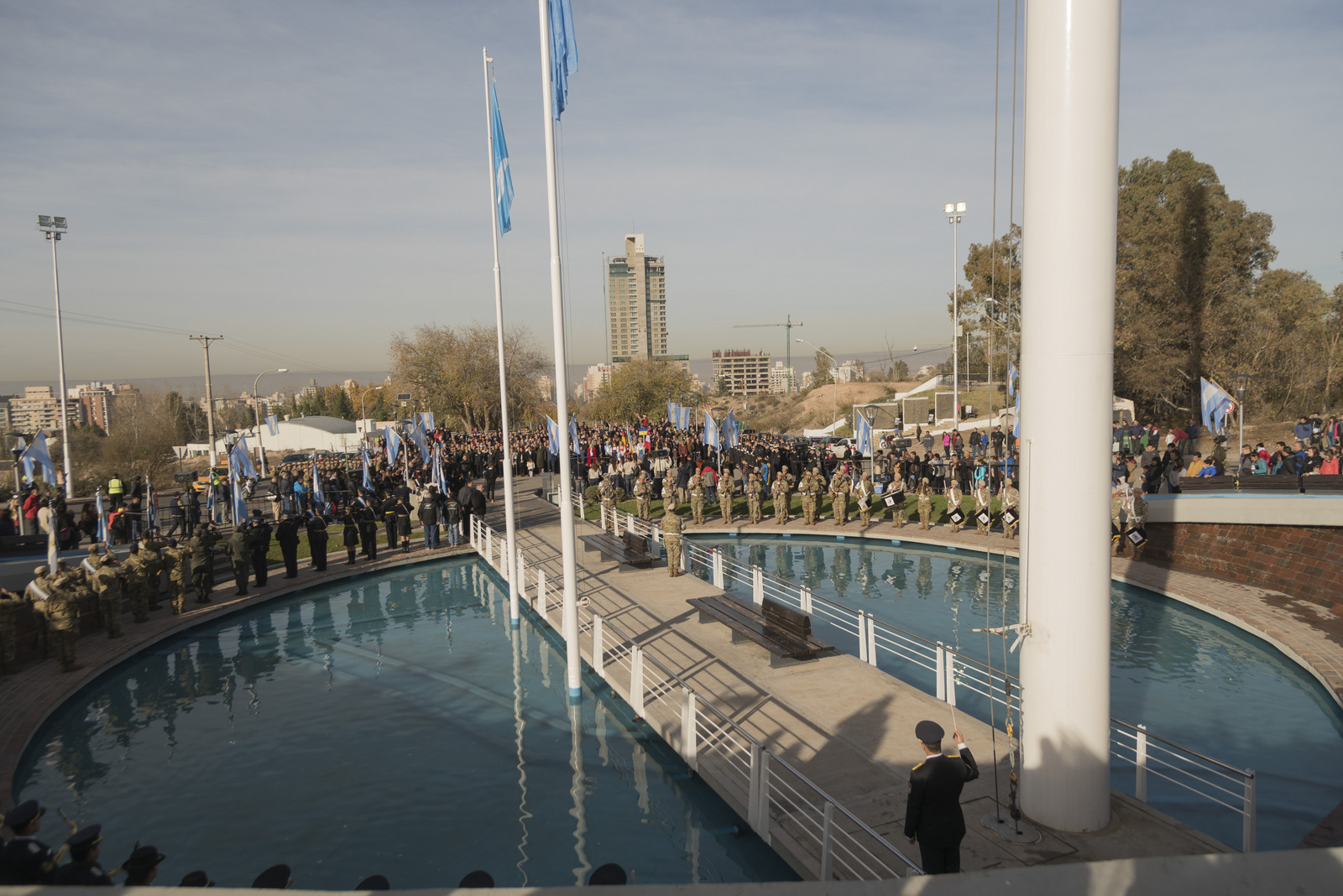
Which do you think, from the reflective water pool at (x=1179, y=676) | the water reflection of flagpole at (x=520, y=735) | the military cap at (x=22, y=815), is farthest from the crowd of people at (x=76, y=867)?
the reflective water pool at (x=1179, y=676)

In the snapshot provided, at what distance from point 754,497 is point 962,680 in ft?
47.8

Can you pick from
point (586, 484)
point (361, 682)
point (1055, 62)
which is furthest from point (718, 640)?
point (586, 484)

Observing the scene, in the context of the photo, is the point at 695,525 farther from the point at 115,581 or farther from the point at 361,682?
the point at 115,581

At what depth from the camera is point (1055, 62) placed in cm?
611

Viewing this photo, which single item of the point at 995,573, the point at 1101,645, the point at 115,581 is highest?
the point at 1101,645

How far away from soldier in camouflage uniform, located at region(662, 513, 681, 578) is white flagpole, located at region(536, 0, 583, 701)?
5.44 m

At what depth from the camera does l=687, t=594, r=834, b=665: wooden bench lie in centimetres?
1158

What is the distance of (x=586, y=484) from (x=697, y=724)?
23554 mm

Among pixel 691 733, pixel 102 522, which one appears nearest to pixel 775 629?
pixel 691 733

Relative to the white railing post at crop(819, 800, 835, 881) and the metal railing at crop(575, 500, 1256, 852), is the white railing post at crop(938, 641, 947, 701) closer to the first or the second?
the metal railing at crop(575, 500, 1256, 852)

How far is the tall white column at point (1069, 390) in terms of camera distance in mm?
6082

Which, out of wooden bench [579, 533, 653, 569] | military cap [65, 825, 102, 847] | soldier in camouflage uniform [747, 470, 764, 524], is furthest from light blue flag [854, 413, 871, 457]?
military cap [65, 825, 102, 847]

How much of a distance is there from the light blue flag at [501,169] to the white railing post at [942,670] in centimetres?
1033

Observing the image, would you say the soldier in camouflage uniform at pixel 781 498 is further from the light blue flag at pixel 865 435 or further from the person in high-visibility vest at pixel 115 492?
the person in high-visibility vest at pixel 115 492
